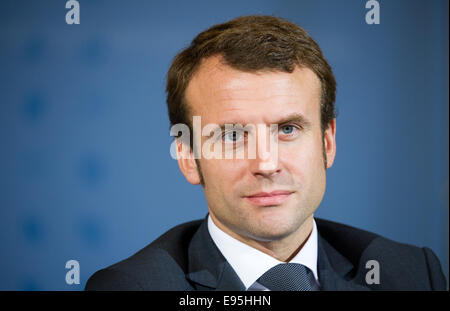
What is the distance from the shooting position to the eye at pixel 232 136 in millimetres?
1507

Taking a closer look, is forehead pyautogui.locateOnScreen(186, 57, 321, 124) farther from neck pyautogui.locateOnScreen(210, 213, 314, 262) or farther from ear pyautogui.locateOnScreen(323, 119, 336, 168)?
neck pyautogui.locateOnScreen(210, 213, 314, 262)

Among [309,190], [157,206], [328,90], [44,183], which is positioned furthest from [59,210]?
[328,90]

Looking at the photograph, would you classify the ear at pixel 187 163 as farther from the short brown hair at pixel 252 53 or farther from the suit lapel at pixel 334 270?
the suit lapel at pixel 334 270

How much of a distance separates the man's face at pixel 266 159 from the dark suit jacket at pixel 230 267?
0.15 meters

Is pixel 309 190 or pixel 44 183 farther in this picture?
pixel 44 183

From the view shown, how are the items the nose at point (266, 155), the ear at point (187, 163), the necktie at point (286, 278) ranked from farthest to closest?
the ear at point (187, 163)
the necktie at point (286, 278)
the nose at point (266, 155)

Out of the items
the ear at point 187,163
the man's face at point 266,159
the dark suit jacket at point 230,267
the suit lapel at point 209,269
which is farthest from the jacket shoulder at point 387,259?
the ear at point 187,163

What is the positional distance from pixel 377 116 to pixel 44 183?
50.6 inches

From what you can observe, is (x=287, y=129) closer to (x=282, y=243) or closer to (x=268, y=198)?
(x=268, y=198)

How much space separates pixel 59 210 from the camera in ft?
5.86

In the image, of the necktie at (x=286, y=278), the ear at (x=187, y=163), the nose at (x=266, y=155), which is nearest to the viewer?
the nose at (x=266, y=155)

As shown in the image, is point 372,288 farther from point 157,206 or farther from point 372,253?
point 157,206

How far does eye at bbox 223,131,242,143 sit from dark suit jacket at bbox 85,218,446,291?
36 centimetres

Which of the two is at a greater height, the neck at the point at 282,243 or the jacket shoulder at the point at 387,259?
the neck at the point at 282,243
